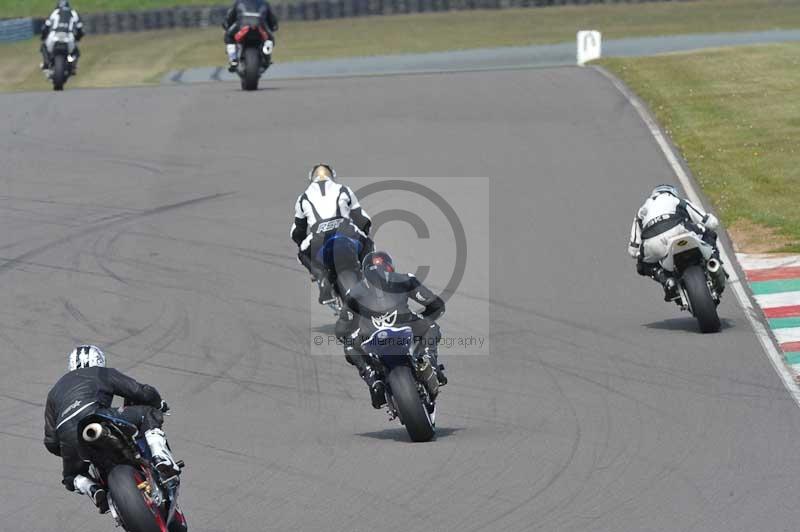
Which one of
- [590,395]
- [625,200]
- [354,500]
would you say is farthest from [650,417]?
[625,200]

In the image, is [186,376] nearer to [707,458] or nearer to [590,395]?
[590,395]

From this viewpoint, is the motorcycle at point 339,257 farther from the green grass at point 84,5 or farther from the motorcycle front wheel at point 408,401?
the green grass at point 84,5

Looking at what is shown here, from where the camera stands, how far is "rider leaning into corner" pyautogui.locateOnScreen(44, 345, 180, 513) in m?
8.27

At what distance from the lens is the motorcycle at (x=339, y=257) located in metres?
13.5

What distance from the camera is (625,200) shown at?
18953 mm

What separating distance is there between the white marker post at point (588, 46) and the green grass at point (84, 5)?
972 inches

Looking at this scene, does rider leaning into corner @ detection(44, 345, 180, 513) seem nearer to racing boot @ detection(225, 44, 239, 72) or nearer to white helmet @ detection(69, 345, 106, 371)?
white helmet @ detection(69, 345, 106, 371)

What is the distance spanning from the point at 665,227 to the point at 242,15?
13.6 m

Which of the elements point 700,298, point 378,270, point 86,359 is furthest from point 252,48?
point 86,359

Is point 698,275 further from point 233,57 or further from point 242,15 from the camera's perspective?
point 233,57

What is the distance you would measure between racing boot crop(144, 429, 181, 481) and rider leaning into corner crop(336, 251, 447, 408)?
2.30 metres

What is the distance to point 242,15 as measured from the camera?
2539cm

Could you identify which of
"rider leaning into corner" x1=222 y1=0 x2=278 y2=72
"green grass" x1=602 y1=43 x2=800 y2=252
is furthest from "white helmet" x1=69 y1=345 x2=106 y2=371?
"rider leaning into corner" x1=222 y1=0 x2=278 y2=72

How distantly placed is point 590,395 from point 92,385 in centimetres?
474
